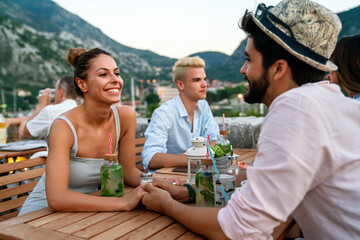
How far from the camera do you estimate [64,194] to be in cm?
147

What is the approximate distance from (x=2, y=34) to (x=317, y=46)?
3973 inches

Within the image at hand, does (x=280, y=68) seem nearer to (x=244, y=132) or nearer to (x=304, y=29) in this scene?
(x=304, y=29)

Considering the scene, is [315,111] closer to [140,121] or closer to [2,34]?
[140,121]

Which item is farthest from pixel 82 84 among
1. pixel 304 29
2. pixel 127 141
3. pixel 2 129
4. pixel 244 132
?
pixel 2 129

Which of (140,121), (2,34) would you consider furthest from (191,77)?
(2,34)

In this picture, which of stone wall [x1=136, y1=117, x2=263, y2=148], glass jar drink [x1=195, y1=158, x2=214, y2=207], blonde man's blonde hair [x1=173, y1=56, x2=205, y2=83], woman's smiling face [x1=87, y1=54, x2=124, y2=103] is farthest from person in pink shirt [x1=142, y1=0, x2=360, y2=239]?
stone wall [x1=136, y1=117, x2=263, y2=148]

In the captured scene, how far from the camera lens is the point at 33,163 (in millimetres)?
2492

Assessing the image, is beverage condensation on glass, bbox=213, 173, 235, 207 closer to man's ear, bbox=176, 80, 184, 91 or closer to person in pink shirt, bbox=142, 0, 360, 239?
person in pink shirt, bbox=142, 0, 360, 239

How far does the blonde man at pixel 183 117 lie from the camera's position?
2848 mm

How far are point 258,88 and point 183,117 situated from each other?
6.52 feet

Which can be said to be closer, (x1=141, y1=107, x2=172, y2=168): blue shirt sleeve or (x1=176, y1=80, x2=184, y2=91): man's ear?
(x1=141, y1=107, x2=172, y2=168): blue shirt sleeve

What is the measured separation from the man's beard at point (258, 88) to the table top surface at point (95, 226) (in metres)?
0.63

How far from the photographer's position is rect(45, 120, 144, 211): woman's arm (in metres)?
1.45

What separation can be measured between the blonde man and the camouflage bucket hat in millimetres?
1740
